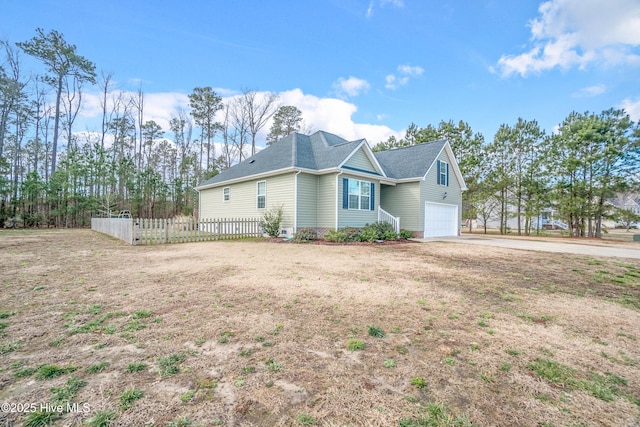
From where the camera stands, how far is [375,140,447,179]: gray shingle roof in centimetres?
1602

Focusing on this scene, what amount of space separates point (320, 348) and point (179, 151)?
1283 inches

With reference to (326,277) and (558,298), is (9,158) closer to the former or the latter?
(326,277)

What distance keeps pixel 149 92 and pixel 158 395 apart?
3292 centimetres

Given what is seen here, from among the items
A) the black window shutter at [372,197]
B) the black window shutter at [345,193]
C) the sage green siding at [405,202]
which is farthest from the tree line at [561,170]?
the black window shutter at [345,193]

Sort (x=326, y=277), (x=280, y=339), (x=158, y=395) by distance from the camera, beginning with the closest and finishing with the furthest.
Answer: (x=158, y=395) → (x=280, y=339) → (x=326, y=277)

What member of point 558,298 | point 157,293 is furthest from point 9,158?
point 558,298

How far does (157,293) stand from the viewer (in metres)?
4.25

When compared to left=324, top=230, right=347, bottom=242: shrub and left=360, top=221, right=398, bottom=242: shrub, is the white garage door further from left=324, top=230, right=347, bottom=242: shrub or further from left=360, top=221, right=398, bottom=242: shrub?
left=324, top=230, right=347, bottom=242: shrub

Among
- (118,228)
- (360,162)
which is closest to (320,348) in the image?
(360,162)

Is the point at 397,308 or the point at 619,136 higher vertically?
the point at 619,136

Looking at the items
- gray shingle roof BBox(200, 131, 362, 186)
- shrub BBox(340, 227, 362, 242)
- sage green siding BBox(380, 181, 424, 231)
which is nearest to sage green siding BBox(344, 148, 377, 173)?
gray shingle roof BBox(200, 131, 362, 186)

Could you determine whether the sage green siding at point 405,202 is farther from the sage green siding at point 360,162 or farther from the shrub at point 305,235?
the shrub at point 305,235

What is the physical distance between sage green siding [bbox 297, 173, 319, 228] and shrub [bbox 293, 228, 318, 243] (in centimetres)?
58

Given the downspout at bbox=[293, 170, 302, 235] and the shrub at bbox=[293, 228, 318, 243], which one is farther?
the downspout at bbox=[293, 170, 302, 235]
